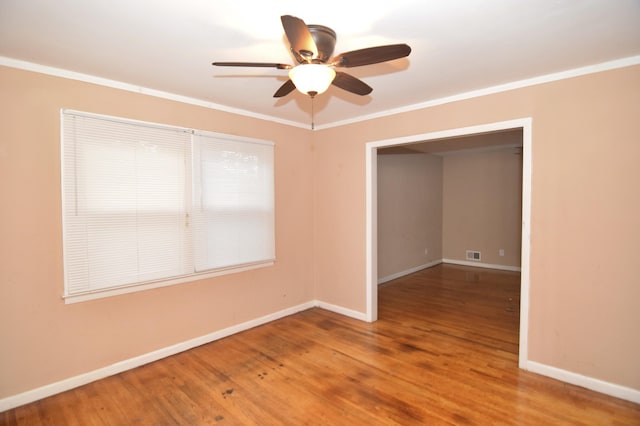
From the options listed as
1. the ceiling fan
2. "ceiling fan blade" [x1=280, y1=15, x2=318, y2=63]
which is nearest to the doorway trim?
the ceiling fan

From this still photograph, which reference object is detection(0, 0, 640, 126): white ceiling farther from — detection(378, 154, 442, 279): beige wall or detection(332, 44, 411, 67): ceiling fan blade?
detection(378, 154, 442, 279): beige wall

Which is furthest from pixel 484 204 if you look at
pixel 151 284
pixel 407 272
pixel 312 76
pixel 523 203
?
pixel 151 284

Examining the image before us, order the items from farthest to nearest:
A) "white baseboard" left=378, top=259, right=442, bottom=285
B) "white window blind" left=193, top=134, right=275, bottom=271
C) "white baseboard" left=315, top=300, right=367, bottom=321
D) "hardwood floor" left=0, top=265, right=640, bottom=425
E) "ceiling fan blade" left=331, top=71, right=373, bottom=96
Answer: "white baseboard" left=378, top=259, right=442, bottom=285 < "white baseboard" left=315, top=300, right=367, bottom=321 < "white window blind" left=193, top=134, right=275, bottom=271 < "hardwood floor" left=0, top=265, right=640, bottom=425 < "ceiling fan blade" left=331, top=71, right=373, bottom=96

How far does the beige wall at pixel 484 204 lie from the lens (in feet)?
21.8

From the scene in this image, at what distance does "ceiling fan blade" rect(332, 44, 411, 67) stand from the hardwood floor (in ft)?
7.55

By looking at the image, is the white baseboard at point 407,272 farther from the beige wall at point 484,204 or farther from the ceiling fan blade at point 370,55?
the ceiling fan blade at point 370,55

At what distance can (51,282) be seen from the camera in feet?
8.28

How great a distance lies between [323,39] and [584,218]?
2466 millimetres

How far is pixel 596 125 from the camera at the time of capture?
2490 mm

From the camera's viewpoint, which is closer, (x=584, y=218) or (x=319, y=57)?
(x=319, y=57)

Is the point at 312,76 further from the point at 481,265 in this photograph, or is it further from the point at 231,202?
the point at 481,265

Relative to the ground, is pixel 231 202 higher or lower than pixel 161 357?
higher

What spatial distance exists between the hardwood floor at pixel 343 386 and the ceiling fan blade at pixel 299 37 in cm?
233

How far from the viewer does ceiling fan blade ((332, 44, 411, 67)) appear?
1.58 meters
